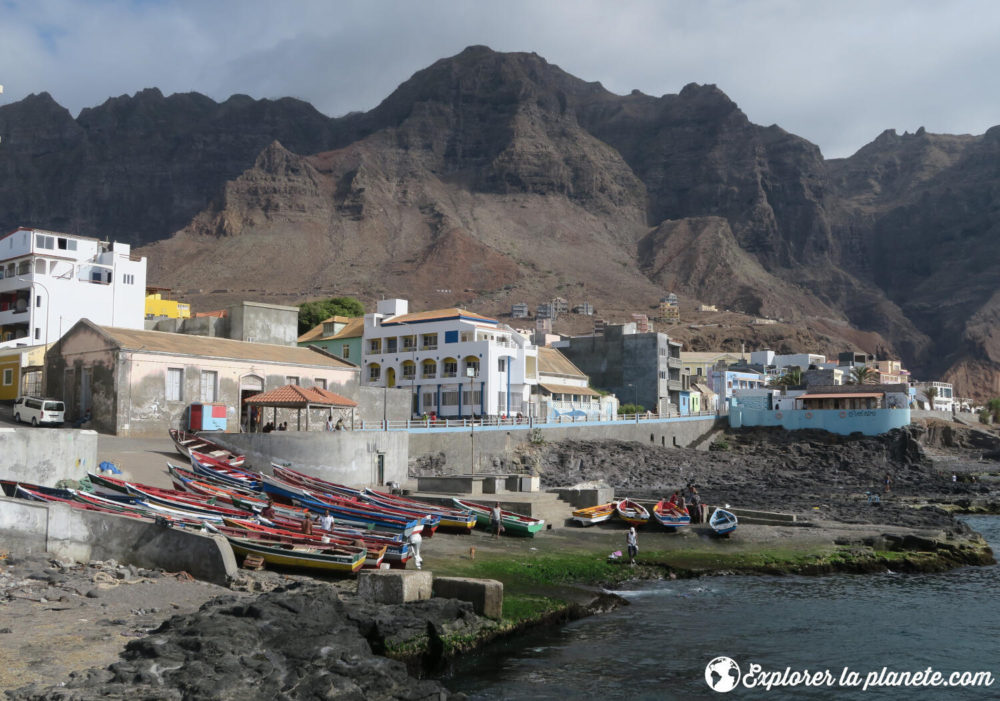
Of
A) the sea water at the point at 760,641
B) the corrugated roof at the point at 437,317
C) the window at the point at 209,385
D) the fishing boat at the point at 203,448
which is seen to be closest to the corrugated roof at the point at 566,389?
the corrugated roof at the point at 437,317

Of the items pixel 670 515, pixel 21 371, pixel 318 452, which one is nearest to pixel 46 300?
pixel 21 371

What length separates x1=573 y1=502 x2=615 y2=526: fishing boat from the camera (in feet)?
127

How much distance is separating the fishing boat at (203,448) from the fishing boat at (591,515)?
16.1 meters

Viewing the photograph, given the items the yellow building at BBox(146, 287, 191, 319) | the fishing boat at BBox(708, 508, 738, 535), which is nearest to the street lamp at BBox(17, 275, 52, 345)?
the yellow building at BBox(146, 287, 191, 319)

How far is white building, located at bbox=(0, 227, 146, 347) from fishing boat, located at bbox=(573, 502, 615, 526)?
149 feet

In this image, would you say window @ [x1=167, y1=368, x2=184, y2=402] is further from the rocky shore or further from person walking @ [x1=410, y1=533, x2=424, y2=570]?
person walking @ [x1=410, y1=533, x2=424, y2=570]

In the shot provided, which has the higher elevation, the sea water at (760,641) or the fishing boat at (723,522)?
the fishing boat at (723,522)

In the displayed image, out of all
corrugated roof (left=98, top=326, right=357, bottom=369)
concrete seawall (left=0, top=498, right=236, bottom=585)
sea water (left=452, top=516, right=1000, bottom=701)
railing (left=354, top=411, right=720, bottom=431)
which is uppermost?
corrugated roof (left=98, top=326, right=357, bottom=369)

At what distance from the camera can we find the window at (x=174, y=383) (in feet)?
151

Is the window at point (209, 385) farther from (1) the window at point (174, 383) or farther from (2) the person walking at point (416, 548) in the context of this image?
(2) the person walking at point (416, 548)

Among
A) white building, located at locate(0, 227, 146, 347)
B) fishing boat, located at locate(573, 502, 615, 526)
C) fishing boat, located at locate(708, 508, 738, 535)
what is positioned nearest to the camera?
fishing boat, located at locate(708, 508, 738, 535)

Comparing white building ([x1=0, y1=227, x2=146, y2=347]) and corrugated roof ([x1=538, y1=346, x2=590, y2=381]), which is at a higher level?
white building ([x1=0, y1=227, x2=146, y2=347])

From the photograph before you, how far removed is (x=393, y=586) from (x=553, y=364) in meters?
71.9

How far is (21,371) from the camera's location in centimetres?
5328
